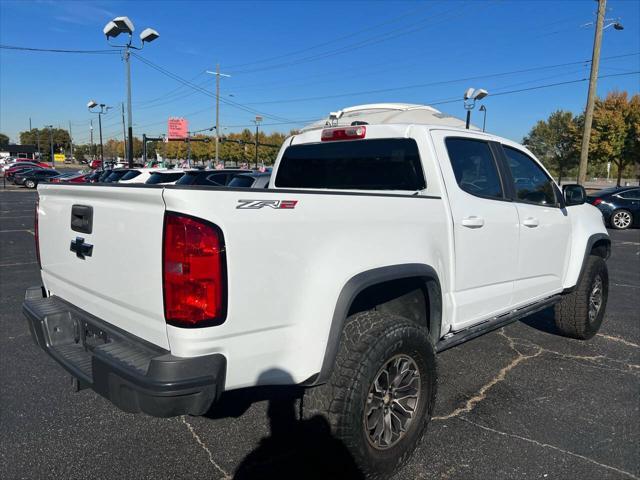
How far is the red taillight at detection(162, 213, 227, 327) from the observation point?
1974 mm

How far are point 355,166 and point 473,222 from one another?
999 mm

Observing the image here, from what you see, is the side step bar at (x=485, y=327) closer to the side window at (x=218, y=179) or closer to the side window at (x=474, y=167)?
the side window at (x=474, y=167)

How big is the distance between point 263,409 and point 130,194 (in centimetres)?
193

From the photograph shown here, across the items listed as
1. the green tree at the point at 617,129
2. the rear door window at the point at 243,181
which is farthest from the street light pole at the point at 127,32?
the green tree at the point at 617,129

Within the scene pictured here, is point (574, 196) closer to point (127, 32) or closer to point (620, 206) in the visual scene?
point (620, 206)

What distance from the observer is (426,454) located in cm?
291

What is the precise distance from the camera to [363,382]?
240 cm

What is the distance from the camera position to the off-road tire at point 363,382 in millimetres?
2350

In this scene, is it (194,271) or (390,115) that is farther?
(390,115)

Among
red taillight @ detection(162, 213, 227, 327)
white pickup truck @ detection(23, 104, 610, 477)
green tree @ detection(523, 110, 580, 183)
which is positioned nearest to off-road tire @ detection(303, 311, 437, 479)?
white pickup truck @ detection(23, 104, 610, 477)

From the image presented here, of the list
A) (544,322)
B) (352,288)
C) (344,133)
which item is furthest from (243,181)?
(352,288)

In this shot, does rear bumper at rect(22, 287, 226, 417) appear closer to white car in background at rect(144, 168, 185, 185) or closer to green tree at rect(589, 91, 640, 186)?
white car in background at rect(144, 168, 185, 185)

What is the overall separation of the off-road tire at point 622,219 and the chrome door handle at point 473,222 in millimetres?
15644

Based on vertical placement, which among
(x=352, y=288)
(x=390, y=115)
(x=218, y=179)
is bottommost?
(x=352, y=288)
